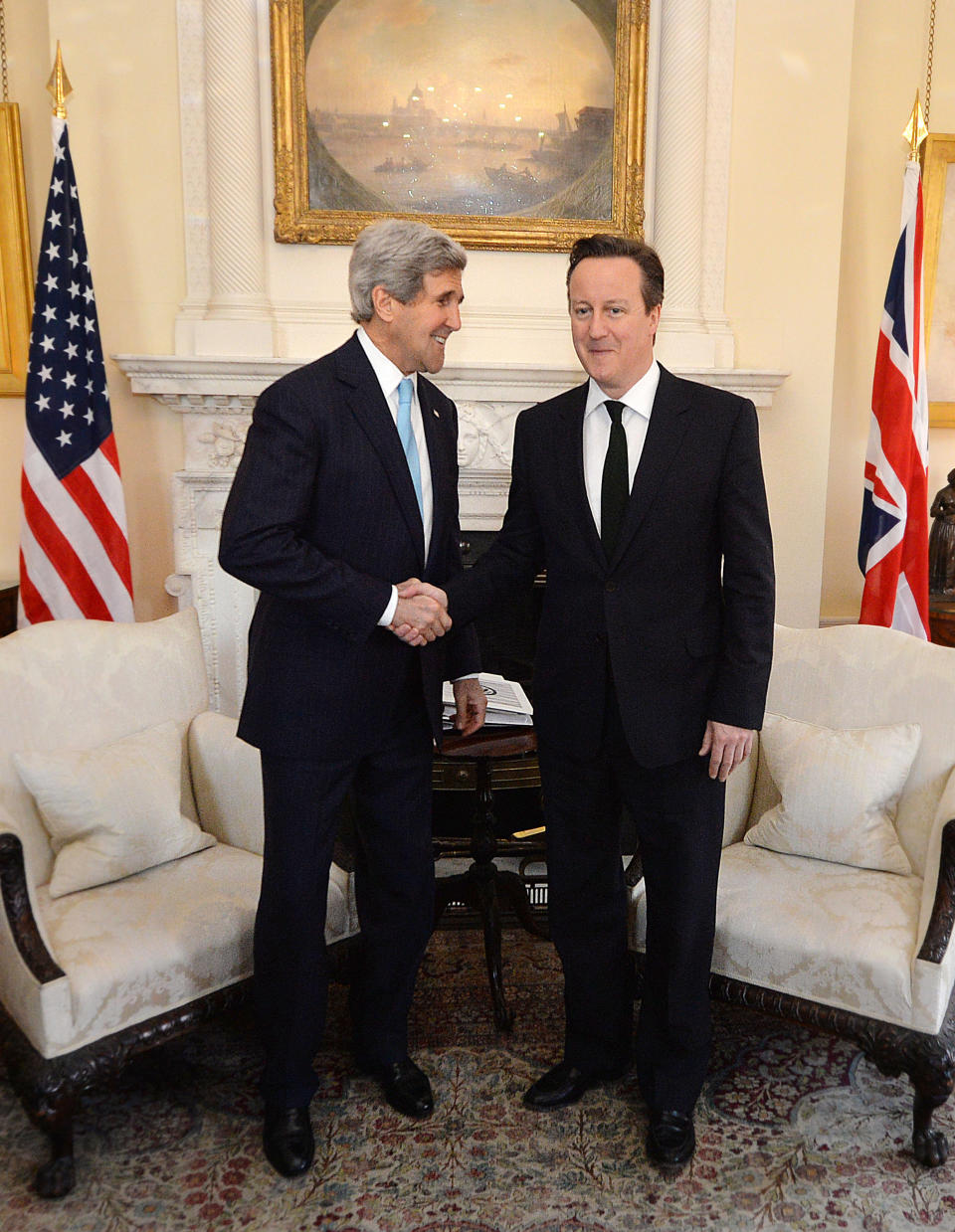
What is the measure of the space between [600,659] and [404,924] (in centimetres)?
73

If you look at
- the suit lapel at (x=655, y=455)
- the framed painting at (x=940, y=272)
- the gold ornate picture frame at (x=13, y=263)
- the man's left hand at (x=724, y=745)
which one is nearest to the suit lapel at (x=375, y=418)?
the suit lapel at (x=655, y=455)

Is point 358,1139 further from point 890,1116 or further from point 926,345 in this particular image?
point 926,345

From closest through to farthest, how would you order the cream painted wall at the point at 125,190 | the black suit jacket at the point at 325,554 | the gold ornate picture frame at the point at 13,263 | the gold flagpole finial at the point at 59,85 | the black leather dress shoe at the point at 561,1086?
the black suit jacket at the point at 325,554 → the black leather dress shoe at the point at 561,1086 → the gold flagpole finial at the point at 59,85 → the cream painted wall at the point at 125,190 → the gold ornate picture frame at the point at 13,263

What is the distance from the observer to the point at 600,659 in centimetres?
187

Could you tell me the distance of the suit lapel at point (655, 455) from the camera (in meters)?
1.82

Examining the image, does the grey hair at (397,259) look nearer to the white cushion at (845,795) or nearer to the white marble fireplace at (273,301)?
the white cushion at (845,795)

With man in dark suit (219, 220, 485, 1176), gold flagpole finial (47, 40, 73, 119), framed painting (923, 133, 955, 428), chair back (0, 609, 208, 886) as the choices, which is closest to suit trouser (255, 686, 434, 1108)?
man in dark suit (219, 220, 485, 1176)

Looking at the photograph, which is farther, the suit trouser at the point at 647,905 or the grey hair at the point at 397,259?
the suit trouser at the point at 647,905

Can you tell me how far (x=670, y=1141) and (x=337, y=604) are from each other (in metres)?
1.22

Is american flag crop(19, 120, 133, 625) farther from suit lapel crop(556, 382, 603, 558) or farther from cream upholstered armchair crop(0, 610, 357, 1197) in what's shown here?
suit lapel crop(556, 382, 603, 558)

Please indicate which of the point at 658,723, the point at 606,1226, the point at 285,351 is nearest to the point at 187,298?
the point at 285,351

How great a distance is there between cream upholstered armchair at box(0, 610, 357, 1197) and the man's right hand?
709mm

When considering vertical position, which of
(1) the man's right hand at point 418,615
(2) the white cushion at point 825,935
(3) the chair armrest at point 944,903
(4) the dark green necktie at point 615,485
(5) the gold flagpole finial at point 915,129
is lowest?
(2) the white cushion at point 825,935

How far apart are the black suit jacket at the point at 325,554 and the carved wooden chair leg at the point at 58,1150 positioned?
753mm
